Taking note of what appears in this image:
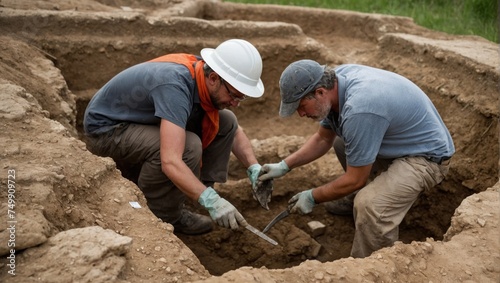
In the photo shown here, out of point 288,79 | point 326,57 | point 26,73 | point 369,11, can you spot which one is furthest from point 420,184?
point 369,11

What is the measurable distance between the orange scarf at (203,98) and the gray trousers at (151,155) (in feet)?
0.47

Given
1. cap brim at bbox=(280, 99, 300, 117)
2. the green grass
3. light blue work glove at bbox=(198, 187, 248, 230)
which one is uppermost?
cap brim at bbox=(280, 99, 300, 117)

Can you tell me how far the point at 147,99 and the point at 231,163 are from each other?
4.84 ft

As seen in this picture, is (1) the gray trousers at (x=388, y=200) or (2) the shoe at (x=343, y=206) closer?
(1) the gray trousers at (x=388, y=200)

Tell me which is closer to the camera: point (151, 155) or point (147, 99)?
point (147, 99)

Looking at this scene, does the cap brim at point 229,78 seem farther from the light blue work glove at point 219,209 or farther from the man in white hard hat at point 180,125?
the light blue work glove at point 219,209

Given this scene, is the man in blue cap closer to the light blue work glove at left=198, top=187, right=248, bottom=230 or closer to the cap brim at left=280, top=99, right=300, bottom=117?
the cap brim at left=280, top=99, right=300, bottom=117

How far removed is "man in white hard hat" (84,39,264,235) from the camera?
3248 millimetres

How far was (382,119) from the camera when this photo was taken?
3193 mm

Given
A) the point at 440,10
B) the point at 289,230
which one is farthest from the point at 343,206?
the point at 440,10

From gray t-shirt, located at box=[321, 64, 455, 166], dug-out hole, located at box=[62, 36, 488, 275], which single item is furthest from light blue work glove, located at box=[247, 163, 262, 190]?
gray t-shirt, located at box=[321, 64, 455, 166]

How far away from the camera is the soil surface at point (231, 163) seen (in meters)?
2.48

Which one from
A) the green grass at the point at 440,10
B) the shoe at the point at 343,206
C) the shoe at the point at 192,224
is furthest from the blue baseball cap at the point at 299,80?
the green grass at the point at 440,10

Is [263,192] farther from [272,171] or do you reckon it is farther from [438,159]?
[438,159]
